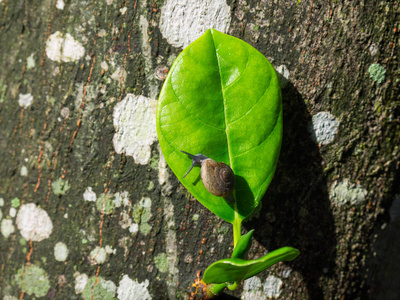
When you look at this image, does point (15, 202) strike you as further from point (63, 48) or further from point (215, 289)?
point (215, 289)

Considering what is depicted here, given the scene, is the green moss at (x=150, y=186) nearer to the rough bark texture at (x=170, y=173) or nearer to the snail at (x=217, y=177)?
the rough bark texture at (x=170, y=173)

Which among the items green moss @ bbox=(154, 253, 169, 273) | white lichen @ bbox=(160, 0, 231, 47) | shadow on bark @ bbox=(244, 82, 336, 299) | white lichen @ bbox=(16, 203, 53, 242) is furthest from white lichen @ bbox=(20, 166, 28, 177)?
shadow on bark @ bbox=(244, 82, 336, 299)

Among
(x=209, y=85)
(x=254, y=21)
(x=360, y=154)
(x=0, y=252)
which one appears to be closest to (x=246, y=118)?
(x=209, y=85)

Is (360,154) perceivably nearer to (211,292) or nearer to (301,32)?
(301,32)

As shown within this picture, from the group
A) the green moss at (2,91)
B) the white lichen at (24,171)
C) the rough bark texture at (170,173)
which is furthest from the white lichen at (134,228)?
the green moss at (2,91)

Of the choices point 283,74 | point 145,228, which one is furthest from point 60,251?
point 283,74

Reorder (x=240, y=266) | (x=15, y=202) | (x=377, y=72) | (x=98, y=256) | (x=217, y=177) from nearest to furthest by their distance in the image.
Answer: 1. (x=240, y=266)
2. (x=217, y=177)
3. (x=377, y=72)
4. (x=98, y=256)
5. (x=15, y=202)
